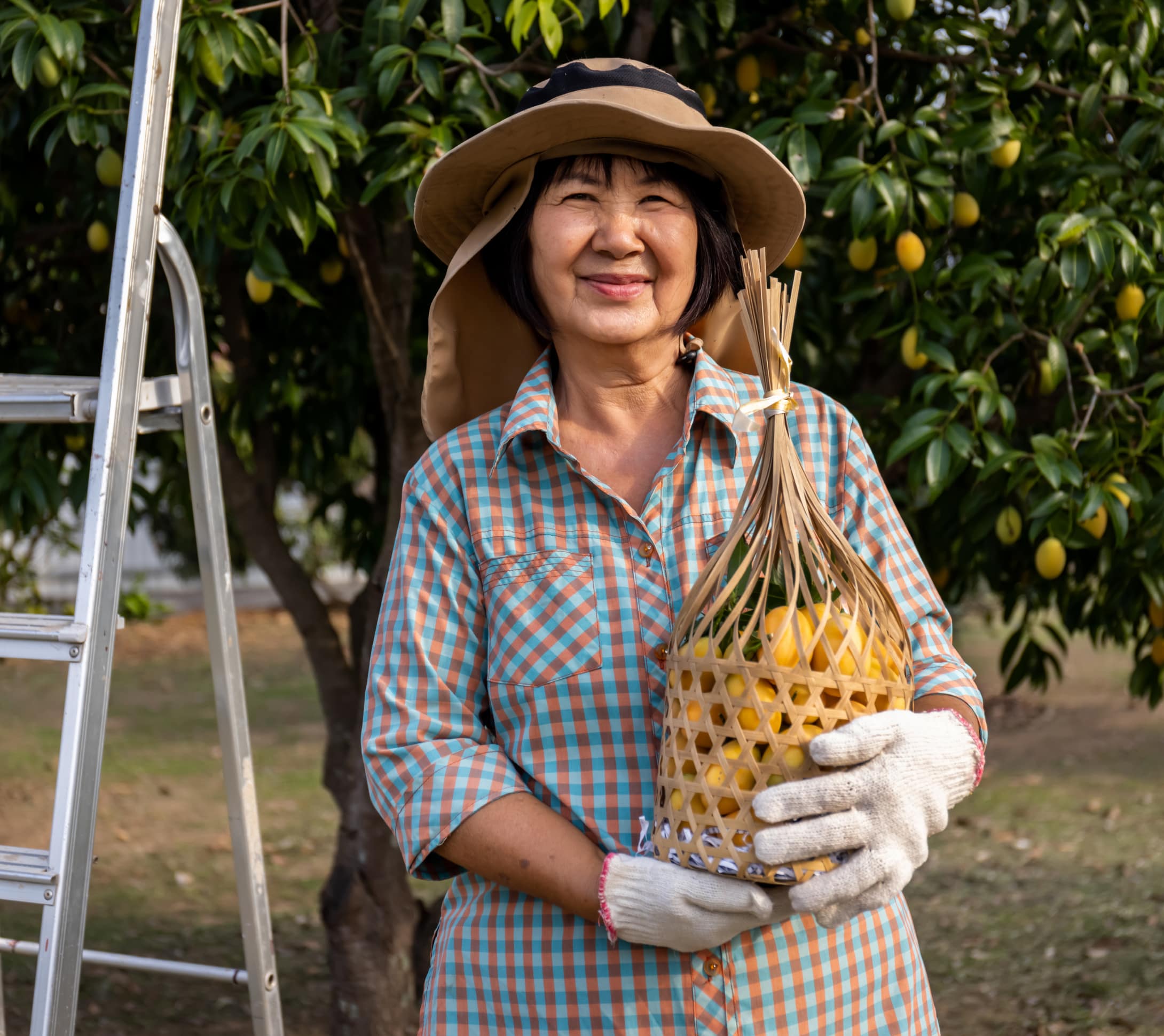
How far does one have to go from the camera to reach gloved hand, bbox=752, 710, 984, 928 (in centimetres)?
134

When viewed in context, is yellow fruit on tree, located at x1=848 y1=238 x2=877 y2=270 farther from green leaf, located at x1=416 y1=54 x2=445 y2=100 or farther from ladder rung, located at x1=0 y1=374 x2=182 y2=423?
ladder rung, located at x1=0 y1=374 x2=182 y2=423

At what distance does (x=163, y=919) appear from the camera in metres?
4.90

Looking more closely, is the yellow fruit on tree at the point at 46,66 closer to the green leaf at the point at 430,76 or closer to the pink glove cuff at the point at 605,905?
the green leaf at the point at 430,76

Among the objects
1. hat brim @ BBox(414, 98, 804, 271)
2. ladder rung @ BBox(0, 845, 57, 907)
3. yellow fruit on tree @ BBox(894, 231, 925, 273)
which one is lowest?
ladder rung @ BBox(0, 845, 57, 907)

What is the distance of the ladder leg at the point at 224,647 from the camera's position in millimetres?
2252

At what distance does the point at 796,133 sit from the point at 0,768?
19.2ft

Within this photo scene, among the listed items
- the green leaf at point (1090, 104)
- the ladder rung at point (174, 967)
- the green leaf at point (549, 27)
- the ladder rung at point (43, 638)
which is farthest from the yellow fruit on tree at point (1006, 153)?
the ladder rung at point (174, 967)

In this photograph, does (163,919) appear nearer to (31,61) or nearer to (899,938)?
(31,61)

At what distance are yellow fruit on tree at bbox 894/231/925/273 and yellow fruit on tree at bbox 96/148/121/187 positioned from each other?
1533mm

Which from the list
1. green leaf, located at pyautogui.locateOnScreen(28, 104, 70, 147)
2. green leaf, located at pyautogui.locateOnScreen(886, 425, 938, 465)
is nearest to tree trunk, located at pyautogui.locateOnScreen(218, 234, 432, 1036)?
green leaf, located at pyautogui.locateOnScreen(28, 104, 70, 147)

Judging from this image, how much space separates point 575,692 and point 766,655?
1.03ft

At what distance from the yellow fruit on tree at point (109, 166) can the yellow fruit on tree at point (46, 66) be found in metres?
0.31

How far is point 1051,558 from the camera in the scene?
2.73 metres

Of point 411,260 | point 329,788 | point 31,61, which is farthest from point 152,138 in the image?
point 329,788
